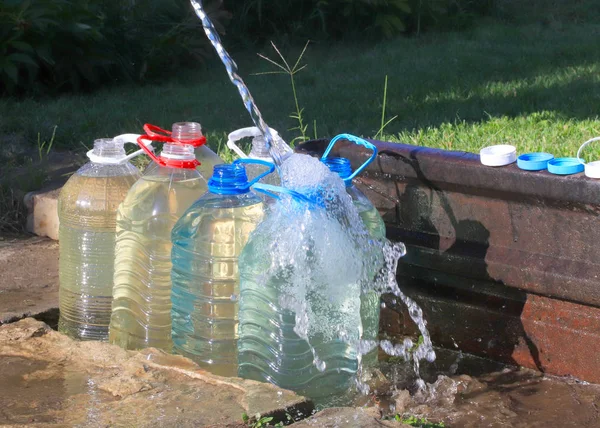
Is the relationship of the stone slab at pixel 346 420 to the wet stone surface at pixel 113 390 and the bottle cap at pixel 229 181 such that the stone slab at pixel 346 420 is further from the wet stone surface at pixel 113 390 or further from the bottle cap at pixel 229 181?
the bottle cap at pixel 229 181

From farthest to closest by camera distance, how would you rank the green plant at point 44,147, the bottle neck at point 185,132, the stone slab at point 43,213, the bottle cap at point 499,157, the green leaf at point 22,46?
1. the green leaf at point 22,46
2. the green plant at point 44,147
3. the stone slab at point 43,213
4. the bottle neck at point 185,132
5. the bottle cap at point 499,157

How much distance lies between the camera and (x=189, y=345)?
2797mm

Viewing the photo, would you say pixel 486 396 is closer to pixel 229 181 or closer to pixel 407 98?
pixel 229 181

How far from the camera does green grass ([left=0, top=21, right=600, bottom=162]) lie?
517 cm


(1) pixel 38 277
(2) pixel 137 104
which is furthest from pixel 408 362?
(2) pixel 137 104

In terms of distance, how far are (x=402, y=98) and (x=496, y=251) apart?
3.45 metres

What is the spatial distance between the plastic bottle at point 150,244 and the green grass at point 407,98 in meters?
1.94

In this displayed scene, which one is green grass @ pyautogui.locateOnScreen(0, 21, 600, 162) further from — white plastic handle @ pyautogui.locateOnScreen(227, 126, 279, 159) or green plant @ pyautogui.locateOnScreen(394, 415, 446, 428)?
green plant @ pyautogui.locateOnScreen(394, 415, 446, 428)

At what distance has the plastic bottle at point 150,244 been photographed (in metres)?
2.88

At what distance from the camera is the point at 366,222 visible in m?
2.77

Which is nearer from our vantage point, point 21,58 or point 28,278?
point 28,278

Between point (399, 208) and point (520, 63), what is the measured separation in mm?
4536

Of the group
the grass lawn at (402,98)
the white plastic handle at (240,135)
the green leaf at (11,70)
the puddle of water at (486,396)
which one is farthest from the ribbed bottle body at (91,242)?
the green leaf at (11,70)

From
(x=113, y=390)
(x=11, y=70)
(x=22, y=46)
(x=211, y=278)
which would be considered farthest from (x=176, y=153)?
(x=22, y=46)
